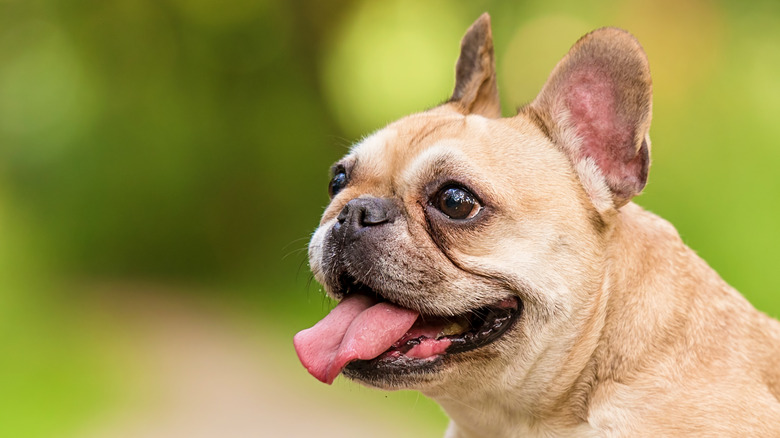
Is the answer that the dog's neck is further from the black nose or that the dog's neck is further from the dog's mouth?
the black nose

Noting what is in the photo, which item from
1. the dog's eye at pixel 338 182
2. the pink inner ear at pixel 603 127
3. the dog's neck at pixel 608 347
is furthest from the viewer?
the dog's eye at pixel 338 182

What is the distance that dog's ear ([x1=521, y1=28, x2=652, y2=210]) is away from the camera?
288 centimetres

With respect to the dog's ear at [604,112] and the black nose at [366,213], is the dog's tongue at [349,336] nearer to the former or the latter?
the black nose at [366,213]

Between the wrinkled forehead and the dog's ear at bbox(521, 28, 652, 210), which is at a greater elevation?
the dog's ear at bbox(521, 28, 652, 210)

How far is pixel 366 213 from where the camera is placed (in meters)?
2.87

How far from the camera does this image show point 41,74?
839 centimetres

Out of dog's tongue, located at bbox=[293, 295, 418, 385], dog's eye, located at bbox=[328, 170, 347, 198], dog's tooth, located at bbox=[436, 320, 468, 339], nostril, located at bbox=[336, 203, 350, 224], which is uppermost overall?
dog's eye, located at bbox=[328, 170, 347, 198]

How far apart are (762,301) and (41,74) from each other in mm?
7472

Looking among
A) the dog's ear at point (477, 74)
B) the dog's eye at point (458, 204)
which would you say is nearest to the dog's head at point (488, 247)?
the dog's eye at point (458, 204)

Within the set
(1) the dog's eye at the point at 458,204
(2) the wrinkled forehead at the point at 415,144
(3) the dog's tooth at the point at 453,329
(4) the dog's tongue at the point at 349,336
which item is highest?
(2) the wrinkled forehead at the point at 415,144

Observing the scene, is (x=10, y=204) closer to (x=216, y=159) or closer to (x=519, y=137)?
(x=216, y=159)

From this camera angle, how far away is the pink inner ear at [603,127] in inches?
116

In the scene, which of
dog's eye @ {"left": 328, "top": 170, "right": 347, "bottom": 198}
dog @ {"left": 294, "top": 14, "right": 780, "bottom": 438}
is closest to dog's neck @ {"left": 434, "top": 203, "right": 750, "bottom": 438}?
dog @ {"left": 294, "top": 14, "right": 780, "bottom": 438}

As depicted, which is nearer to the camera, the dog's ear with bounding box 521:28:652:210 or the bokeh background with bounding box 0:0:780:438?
the dog's ear with bounding box 521:28:652:210
